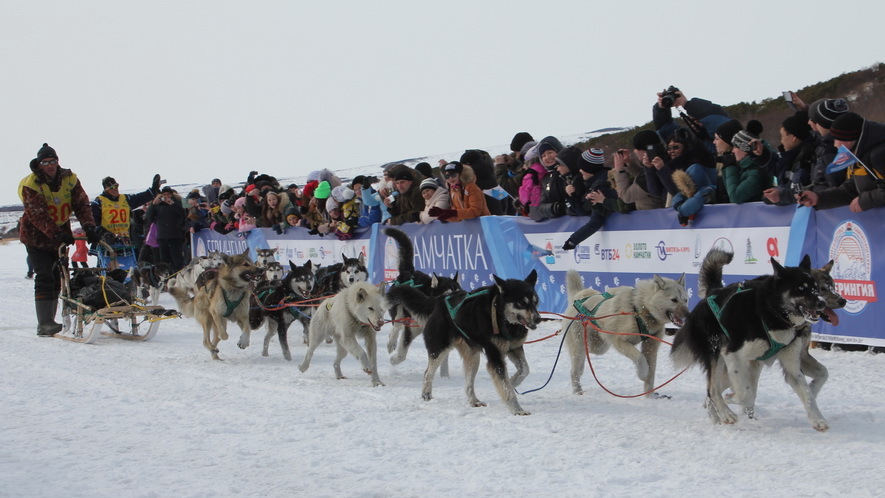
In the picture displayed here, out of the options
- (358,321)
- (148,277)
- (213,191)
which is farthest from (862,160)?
(213,191)

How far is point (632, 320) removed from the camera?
16.5 ft

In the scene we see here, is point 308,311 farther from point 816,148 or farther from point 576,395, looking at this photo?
point 816,148

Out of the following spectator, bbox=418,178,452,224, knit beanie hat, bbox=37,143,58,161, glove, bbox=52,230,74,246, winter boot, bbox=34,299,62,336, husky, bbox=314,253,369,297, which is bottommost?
winter boot, bbox=34,299,62,336

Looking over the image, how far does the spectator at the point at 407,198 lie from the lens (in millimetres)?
9633

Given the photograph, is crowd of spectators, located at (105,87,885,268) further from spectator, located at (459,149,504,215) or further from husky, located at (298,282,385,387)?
husky, located at (298,282,385,387)

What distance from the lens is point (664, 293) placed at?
4.95m

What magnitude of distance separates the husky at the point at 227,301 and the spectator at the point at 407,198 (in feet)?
8.65

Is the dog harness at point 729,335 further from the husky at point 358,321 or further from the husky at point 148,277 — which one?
the husky at point 148,277

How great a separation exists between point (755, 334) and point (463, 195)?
524cm

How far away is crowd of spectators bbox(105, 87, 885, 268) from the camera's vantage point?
5480 millimetres

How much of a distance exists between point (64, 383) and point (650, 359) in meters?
3.90

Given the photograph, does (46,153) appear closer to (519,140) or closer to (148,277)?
(148,277)

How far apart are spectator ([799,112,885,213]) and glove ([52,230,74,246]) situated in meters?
7.00

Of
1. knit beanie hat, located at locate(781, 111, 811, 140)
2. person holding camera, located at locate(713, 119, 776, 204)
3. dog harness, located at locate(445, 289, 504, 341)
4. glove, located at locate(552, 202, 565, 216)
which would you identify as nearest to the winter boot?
glove, located at locate(552, 202, 565, 216)
